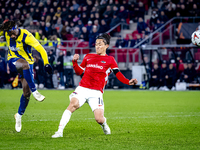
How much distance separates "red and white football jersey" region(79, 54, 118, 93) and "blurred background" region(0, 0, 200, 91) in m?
12.8

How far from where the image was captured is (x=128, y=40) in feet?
66.1

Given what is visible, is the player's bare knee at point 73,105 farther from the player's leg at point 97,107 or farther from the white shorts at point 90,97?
the player's leg at point 97,107

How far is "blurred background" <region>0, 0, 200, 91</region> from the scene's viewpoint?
1894 centimetres

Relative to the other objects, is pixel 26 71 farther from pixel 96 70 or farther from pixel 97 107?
pixel 97 107

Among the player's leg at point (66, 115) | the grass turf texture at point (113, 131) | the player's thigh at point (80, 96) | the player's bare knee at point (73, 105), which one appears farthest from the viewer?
the player's thigh at point (80, 96)

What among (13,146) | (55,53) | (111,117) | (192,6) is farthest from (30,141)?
(192,6)

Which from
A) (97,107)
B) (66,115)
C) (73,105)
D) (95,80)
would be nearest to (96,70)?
(95,80)

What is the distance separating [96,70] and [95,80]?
180 millimetres

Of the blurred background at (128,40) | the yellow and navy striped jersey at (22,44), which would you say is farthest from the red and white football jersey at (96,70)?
the blurred background at (128,40)

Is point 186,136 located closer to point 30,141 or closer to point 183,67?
point 30,141

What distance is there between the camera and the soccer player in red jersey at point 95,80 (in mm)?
5809

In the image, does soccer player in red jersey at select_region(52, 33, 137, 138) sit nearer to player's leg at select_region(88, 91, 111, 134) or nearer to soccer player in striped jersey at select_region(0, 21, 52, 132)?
player's leg at select_region(88, 91, 111, 134)

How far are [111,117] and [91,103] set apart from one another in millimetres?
2842

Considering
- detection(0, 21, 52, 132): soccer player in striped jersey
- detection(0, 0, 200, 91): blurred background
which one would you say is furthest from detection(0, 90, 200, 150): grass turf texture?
detection(0, 0, 200, 91): blurred background
